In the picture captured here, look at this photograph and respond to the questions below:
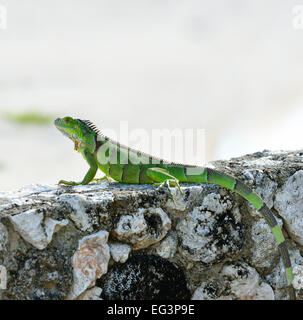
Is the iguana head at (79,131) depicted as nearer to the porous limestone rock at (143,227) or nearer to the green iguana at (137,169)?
the green iguana at (137,169)

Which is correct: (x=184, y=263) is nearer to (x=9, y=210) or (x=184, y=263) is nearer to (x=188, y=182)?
(x=188, y=182)

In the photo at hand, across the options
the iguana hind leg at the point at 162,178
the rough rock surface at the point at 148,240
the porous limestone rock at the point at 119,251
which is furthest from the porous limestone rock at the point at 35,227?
the iguana hind leg at the point at 162,178

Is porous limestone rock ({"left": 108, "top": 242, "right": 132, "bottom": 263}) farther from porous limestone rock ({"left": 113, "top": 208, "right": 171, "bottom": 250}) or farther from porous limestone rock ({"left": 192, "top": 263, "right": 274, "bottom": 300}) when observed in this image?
porous limestone rock ({"left": 192, "top": 263, "right": 274, "bottom": 300})

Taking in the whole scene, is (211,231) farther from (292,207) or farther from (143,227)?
(292,207)

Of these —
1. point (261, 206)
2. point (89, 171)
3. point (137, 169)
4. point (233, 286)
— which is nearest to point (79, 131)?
point (89, 171)

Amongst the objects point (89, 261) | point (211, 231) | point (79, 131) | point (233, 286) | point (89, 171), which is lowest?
point (233, 286)

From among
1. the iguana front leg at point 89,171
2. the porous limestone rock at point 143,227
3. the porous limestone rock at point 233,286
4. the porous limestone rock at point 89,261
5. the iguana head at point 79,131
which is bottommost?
the porous limestone rock at point 233,286

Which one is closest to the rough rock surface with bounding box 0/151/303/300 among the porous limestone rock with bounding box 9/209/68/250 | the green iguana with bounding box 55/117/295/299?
the porous limestone rock with bounding box 9/209/68/250
